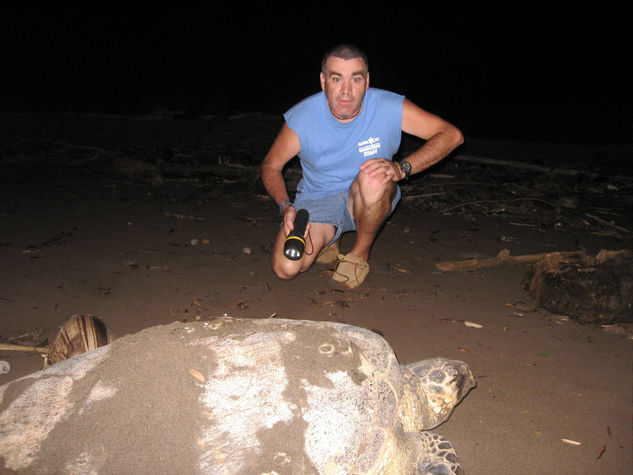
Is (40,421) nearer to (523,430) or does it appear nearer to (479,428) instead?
(479,428)

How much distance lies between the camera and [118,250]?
10.8 feet

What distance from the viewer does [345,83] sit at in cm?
257

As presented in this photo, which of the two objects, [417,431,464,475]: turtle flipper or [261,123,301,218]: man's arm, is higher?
[261,123,301,218]: man's arm

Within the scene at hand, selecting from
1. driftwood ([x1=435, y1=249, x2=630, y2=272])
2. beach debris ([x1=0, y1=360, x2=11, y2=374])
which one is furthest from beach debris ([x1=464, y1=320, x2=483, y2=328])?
beach debris ([x1=0, y1=360, x2=11, y2=374])

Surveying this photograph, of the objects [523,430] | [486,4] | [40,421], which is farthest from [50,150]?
[486,4]

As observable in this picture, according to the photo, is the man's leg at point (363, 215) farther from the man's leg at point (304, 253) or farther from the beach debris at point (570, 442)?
the beach debris at point (570, 442)

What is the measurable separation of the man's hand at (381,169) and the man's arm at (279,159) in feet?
1.64

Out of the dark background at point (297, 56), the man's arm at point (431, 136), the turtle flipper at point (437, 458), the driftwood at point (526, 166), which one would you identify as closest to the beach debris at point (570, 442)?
the turtle flipper at point (437, 458)

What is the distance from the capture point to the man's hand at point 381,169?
2.59 meters

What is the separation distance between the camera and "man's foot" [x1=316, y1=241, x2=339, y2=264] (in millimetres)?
3156

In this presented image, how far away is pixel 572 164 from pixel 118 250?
18.7ft

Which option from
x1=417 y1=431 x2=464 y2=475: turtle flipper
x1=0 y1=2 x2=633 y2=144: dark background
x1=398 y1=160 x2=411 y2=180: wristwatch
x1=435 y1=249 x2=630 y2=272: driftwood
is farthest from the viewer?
x1=0 y1=2 x2=633 y2=144: dark background

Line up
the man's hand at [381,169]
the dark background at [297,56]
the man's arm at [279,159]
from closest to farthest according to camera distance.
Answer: the man's hand at [381,169], the man's arm at [279,159], the dark background at [297,56]

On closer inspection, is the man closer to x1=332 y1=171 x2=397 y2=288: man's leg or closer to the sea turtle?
x1=332 y1=171 x2=397 y2=288: man's leg
